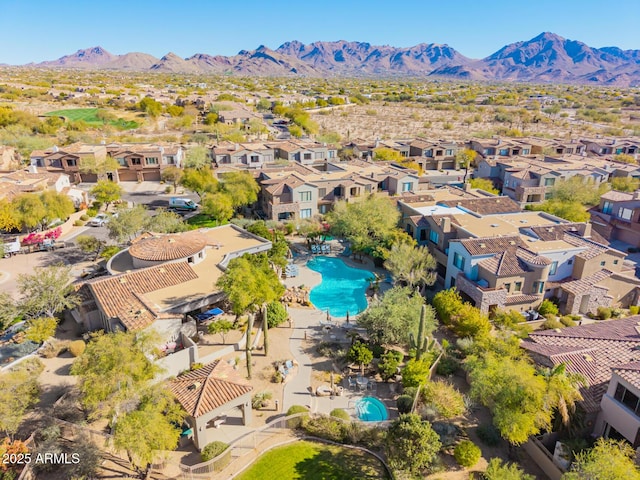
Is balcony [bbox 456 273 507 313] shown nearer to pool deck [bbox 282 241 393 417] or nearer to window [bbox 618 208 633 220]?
pool deck [bbox 282 241 393 417]

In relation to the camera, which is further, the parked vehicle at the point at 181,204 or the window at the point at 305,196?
the parked vehicle at the point at 181,204

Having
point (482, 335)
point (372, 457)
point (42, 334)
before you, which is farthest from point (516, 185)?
point (42, 334)

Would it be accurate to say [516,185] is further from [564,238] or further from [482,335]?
[482,335]

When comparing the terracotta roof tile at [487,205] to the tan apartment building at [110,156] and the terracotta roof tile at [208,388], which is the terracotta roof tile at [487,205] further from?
the tan apartment building at [110,156]

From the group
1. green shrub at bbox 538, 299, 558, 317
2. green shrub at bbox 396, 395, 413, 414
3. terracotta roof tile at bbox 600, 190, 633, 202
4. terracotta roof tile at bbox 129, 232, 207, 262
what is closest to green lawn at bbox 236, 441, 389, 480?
green shrub at bbox 396, 395, 413, 414

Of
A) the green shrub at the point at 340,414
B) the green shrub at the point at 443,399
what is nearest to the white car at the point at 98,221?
the green shrub at the point at 340,414

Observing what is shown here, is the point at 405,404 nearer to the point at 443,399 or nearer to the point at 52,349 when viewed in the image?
the point at 443,399

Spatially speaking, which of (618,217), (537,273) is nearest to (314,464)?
(537,273)
